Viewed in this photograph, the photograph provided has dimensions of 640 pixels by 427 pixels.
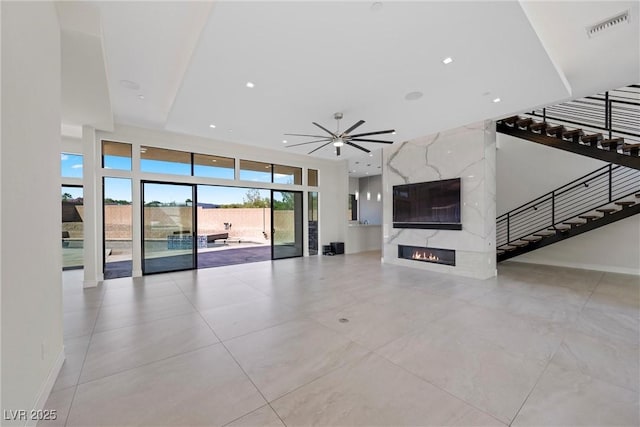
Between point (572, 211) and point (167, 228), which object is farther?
point (572, 211)

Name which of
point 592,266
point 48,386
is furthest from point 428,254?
point 48,386

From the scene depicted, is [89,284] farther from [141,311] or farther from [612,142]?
[612,142]

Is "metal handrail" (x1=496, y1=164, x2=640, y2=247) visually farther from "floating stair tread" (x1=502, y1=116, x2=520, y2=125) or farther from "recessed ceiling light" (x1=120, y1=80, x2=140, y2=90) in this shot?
"recessed ceiling light" (x1=120, y1=80, x2=140, y2=90)

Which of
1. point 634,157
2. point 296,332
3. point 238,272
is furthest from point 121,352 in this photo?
point 634,157

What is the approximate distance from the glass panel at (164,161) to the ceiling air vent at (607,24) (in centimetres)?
807

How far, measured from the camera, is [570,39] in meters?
3.60

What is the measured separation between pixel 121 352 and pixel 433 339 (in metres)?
3.52

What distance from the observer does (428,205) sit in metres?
6.88

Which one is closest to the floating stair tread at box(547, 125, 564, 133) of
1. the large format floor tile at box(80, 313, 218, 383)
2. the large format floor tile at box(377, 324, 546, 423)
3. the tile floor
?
the tile floor

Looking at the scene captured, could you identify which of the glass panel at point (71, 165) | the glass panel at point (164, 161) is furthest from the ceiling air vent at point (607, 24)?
the glass panel at point (71, 165)

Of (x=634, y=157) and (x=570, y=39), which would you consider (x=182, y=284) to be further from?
(x=634, y=157)

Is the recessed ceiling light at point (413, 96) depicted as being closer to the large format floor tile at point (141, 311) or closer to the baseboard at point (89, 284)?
the large format floor tile at point (141, 311)

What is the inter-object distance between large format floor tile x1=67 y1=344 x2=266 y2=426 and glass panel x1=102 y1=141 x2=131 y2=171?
5422 millimetres

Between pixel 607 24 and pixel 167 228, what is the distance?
888 cm
